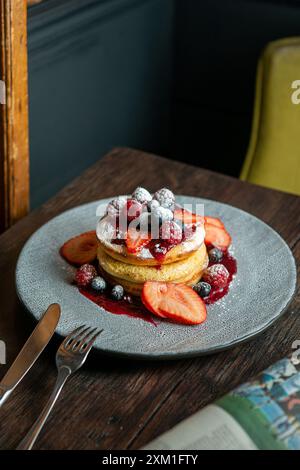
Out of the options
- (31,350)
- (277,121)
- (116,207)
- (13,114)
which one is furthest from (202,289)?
(277,121)

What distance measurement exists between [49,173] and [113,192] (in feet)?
2.38

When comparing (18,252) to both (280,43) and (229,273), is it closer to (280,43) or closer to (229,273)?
(229,273)

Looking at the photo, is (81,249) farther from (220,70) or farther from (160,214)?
(220,70)

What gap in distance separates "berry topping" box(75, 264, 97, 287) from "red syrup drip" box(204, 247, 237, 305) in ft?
0.66

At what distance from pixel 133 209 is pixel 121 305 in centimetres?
17

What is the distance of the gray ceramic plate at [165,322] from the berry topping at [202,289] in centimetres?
3

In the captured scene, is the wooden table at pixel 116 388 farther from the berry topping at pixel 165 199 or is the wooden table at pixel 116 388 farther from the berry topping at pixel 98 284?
the berry topping at pixel 165 199

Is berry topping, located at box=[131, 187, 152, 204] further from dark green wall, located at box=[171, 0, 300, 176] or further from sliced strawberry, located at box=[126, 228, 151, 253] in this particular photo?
dark green wall, located at box=[171, 0, 300, 176]

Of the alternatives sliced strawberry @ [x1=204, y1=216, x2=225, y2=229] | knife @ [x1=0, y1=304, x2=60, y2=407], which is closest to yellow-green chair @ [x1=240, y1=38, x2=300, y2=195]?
sliced strawberry @ [x1=204, y1=216, x2=225, y2=229]

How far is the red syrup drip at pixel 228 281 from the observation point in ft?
3.87

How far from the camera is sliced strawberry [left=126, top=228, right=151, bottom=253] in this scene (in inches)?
45.9

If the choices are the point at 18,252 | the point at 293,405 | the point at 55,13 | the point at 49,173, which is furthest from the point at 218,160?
the point at 293,405

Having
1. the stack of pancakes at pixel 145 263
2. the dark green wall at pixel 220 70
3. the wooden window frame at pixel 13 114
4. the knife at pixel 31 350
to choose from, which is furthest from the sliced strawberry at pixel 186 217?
the dark green wall at pixel 220 70

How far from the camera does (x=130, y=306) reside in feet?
3.81
